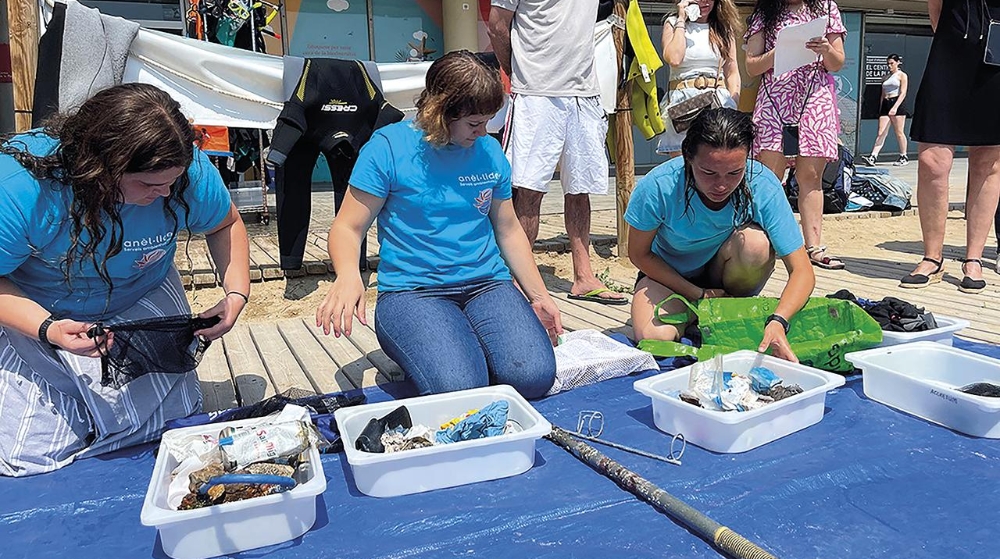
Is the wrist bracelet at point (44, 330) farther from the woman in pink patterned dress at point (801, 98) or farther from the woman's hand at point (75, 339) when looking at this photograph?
the woman in pink patterned dress at point (801, 98)

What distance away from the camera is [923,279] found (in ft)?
12.9

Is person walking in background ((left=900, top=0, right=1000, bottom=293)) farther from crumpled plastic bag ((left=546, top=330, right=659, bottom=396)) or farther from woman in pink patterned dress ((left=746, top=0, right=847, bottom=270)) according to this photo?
crumpled plastic bag ((left=546, top=330, right=659, bottom=396))

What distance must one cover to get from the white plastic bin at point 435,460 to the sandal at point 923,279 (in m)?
2.81

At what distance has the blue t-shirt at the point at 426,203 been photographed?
2.44 meters

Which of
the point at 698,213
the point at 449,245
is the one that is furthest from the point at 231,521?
the point at 698,213

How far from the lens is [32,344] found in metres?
→ 2.01

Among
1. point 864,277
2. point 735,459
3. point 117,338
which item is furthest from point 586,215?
point 117,338

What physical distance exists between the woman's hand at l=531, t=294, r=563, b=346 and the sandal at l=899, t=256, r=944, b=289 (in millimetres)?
2283

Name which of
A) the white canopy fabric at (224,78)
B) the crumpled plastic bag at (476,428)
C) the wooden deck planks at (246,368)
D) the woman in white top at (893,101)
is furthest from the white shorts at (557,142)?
the woman in white top at (893,101)

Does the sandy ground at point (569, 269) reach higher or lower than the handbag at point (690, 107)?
lower

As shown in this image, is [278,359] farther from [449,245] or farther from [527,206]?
[527,206]

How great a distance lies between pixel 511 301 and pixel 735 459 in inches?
36.8

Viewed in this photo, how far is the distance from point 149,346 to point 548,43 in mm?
2496

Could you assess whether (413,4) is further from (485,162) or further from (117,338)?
(117,338)
